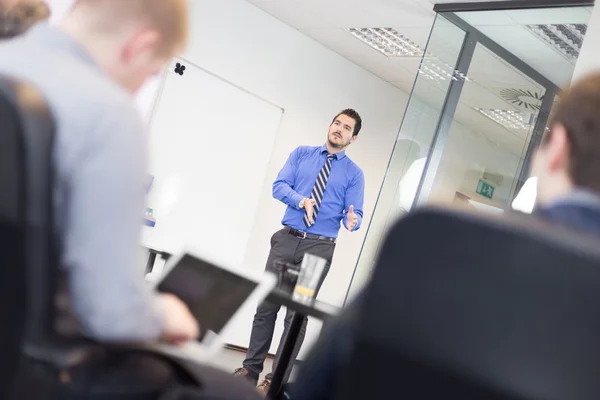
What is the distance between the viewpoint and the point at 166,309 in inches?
46.9

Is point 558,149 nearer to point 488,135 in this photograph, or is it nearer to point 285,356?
point 285,356

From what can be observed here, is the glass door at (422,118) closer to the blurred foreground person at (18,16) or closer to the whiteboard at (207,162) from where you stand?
the whiteboard at (207,162)

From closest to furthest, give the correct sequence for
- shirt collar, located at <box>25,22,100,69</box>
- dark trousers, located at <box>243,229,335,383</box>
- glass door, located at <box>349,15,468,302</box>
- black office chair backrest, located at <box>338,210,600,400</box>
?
black office chair backrest, located at <box>338,210,600,400</box> → shirt collar, located at <box>25,22,100,69</box> → dark trousers, located at <box>243,229,335,383</box> → glass door, located at <box>349,15,468,302</box>

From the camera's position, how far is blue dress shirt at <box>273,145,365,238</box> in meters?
4.83

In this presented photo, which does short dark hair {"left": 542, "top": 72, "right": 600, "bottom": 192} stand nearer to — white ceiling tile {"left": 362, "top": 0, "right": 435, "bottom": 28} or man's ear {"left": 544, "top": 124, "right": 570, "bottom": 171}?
man's ear {"left": 544, "top": 124, "right": 570, "bottom": 171}

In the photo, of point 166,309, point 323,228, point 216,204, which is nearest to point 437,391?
point 166,309

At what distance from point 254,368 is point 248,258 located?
2230mm

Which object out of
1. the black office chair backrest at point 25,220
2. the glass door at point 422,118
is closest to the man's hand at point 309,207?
the glass door at point 422,118

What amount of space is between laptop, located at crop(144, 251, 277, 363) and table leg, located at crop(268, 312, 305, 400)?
0.89 metres

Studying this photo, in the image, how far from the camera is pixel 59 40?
1.17 metres

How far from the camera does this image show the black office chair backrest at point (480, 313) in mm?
799

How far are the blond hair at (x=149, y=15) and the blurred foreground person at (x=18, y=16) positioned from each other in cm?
109

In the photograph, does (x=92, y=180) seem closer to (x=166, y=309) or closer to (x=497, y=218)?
(x=166, y=309)

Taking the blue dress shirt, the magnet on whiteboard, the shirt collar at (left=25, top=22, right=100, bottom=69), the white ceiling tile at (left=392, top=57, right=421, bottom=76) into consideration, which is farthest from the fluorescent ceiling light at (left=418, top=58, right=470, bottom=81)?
the shirt collar at (left=25, top=22, right=100, bottom=69)
